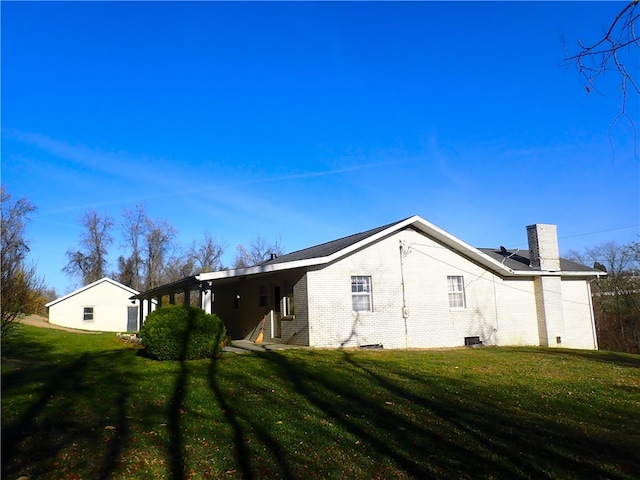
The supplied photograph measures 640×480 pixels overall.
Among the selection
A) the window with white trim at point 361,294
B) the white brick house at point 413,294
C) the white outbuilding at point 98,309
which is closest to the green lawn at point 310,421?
the white brick house at point 413,294

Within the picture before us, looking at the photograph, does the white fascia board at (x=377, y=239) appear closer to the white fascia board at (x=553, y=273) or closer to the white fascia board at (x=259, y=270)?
the white fascia board at (x=259, y=270)

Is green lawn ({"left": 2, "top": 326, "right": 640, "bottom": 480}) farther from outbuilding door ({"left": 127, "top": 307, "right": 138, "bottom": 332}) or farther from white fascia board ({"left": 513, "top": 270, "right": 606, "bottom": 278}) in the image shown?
outbuilding door ({"left": 127, "top": 307, "right": 138, "bottom": 332})

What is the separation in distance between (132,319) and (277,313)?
1034 inches

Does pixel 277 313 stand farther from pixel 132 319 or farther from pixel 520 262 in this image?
pixel 132 319

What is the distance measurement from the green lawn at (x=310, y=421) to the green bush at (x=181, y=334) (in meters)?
0.58

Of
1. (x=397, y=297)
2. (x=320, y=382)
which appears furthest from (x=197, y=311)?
(x=397, y=297)

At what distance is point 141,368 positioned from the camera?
11.2m

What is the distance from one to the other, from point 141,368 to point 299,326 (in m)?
6.47

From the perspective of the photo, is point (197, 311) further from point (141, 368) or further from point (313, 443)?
point (313, 443)

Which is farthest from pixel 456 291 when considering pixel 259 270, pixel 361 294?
pixel 259 270

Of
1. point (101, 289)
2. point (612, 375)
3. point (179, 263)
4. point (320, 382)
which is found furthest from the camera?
point (179, 263)

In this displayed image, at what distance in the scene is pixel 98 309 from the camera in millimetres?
40344

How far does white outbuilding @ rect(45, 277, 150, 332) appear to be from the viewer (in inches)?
1558

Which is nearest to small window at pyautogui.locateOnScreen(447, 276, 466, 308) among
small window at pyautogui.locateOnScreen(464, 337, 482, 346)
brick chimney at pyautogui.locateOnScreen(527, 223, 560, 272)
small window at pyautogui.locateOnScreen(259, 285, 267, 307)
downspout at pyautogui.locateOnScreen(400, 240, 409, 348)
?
small window at pyautogui.locateOnScreen(464, 337, 482, 346)
